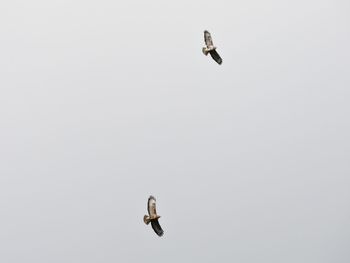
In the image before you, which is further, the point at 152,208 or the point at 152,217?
the point at 152,208

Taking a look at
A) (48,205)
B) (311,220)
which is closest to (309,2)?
(311,220)

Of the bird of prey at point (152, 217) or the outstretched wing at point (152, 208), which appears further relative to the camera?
the outstretched wing at point (152, 208)

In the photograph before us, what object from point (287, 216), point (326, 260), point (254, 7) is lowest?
point (326, 260)

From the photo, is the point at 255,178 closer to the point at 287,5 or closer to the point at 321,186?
the point at 321,186

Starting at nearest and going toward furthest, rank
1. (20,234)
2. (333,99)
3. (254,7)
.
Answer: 1. (20,234)
2. (254,7)
3. (333,99)

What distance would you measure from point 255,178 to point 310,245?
5.51ft

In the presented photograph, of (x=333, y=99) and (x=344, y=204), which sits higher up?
(x=333, y=99)

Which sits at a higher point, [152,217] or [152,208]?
[152,208]

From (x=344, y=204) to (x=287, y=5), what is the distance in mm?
3423

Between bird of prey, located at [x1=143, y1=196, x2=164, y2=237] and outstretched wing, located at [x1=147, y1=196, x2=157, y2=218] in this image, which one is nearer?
bird of prey, located at [x1=143, y1=196, x2=164, y2=237]

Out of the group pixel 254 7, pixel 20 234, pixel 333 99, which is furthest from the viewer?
pixel 333 99

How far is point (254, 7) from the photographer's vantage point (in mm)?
9516

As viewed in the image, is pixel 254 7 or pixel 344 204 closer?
pixel 254 7

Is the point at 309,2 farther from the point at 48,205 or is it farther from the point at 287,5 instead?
the point at 48,205
